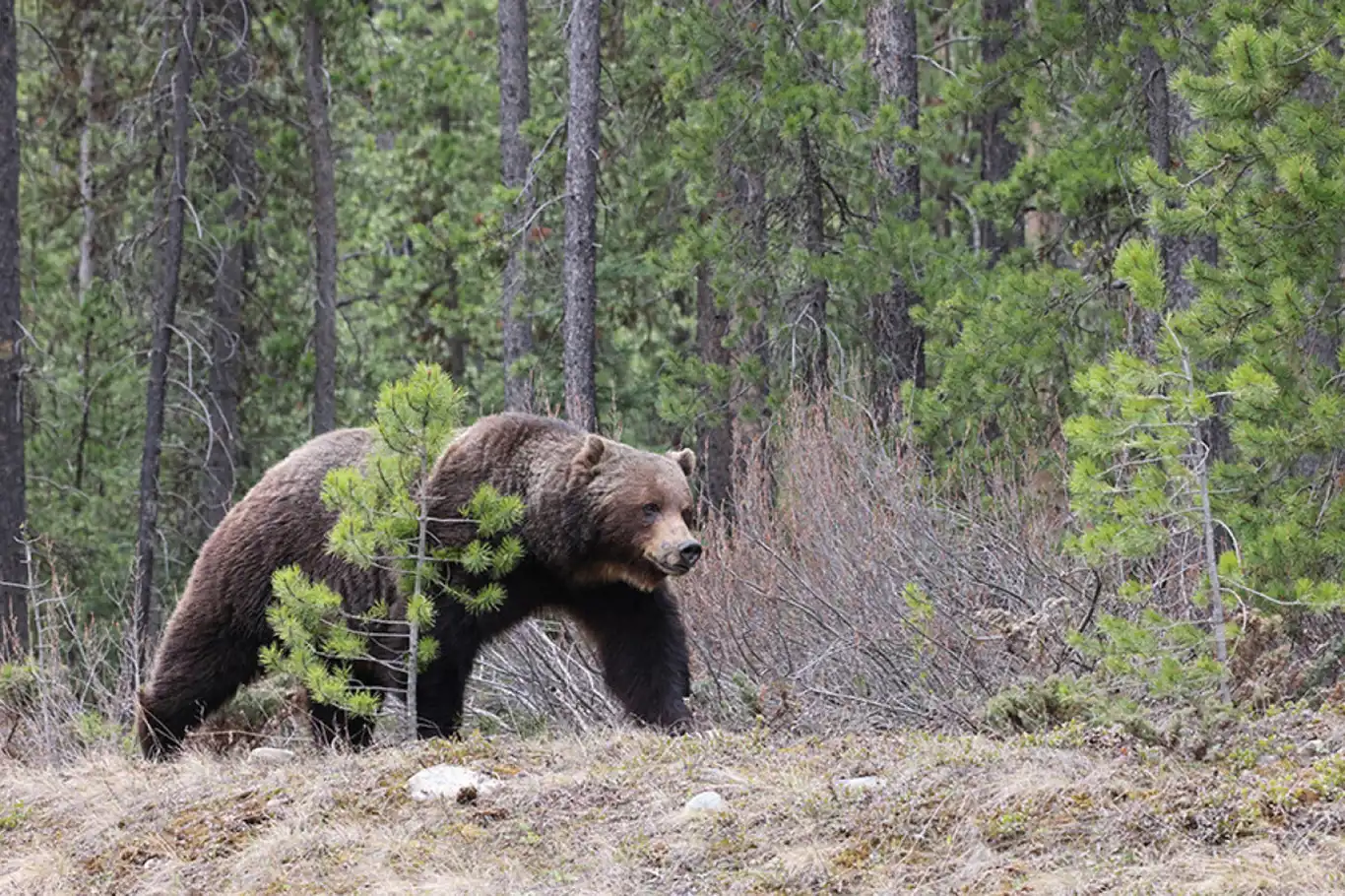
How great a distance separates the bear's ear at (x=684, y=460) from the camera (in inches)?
355

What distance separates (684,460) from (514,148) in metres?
11.5

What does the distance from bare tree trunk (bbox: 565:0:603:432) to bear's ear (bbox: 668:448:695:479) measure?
22.7ft

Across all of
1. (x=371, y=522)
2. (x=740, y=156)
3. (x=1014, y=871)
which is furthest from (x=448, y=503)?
(x=740, y=156)

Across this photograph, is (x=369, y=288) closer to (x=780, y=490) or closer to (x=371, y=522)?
(x=780, y=490)

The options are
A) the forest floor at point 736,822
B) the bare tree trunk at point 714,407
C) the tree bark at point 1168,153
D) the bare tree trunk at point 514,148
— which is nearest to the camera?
the forest floor at point 736,822

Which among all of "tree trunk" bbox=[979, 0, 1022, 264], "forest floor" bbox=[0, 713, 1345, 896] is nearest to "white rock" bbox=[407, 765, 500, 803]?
"forest floor" bbox=[0, 713, 1345, 896]

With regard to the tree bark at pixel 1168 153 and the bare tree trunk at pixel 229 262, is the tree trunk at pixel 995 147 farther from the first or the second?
the bare tree trunk at pixel 229 262

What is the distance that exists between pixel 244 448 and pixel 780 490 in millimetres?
11944

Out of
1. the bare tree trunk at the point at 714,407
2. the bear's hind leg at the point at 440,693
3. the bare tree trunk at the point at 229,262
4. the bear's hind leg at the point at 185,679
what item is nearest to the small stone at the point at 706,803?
the bear's hind leg at the point at 440,693

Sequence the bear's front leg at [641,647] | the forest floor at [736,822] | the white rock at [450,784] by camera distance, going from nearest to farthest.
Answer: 1. the forest floor at [736,822]
2. the white rock at [450,784]
3. the bear's front leg at [641,647]

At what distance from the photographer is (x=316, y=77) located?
21828mm

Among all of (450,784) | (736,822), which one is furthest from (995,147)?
(736,822)

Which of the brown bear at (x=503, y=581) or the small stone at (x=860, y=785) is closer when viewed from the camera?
the small stone at (x=860, y=785)

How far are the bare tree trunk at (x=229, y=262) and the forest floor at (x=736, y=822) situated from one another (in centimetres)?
1315
